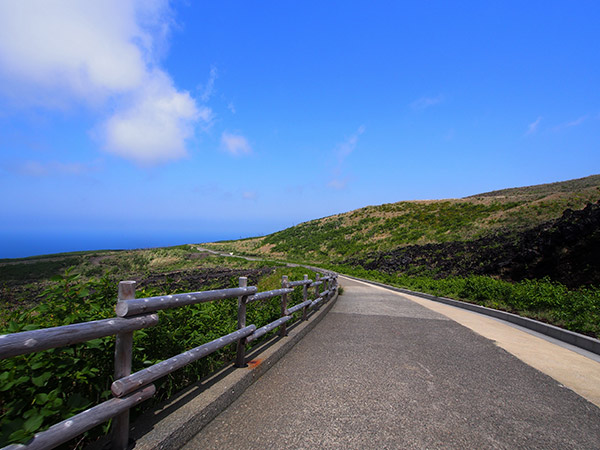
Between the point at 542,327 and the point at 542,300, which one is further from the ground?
the point at 542,300

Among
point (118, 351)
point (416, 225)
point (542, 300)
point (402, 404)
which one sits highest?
point (416, 225)

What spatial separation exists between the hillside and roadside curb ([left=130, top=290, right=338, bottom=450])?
3155 cm

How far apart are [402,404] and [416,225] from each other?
54919 millimetres

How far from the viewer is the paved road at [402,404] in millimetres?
3250

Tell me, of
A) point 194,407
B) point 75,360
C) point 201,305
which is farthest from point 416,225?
point 75,360

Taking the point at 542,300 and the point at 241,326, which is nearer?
the point at 241,326

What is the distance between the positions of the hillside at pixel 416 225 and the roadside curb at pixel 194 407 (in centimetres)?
3155

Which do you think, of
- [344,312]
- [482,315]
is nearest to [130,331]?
[344,312]

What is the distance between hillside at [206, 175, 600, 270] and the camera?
3919cm

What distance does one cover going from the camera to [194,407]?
3.35 meters

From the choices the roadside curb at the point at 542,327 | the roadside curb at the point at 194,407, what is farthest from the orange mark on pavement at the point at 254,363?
the roadside curb at the point at 542,327

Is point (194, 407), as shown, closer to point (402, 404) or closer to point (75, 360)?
point (75, 360)

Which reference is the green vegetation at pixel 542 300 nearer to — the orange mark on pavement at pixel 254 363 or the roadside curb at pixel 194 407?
the orange mark on pavement at pixel 254 363

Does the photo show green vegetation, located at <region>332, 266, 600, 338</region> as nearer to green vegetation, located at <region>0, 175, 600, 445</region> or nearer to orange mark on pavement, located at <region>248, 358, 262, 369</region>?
green vegetation, located at <region>0, 175, 600, 445</region>
